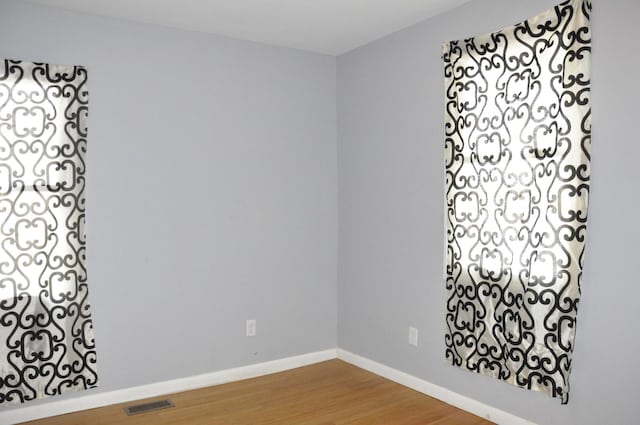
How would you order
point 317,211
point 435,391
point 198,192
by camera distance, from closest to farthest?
point 435,391
point 198,192
point 317,211

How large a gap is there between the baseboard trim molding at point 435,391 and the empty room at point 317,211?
2 cm

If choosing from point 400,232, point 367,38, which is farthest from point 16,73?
point 400,232

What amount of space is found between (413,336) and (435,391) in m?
0.40

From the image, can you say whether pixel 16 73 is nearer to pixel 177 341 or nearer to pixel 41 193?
pixel 41 193

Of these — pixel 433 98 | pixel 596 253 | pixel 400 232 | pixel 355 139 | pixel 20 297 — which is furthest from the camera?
pixel 355 139

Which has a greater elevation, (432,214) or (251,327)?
(432,214)

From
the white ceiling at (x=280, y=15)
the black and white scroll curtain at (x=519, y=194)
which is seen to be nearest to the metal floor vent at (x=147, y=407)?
the black and white scroll curtain at (x=519, y=194)

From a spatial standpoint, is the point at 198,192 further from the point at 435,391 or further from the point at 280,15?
the point at 435,391

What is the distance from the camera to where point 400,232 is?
12.7 feet

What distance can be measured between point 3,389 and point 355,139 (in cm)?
303

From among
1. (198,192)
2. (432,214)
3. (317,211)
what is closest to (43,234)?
(198,192)

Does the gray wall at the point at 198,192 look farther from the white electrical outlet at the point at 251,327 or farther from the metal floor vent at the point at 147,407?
the metal floor vent at the point at 147,407

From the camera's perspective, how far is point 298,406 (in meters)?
3.45

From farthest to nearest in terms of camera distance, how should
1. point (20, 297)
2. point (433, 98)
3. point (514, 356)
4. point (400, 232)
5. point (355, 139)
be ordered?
point (355, 139), point (400, 232), point (433, 98), point (20, 297), point (514, 356)
